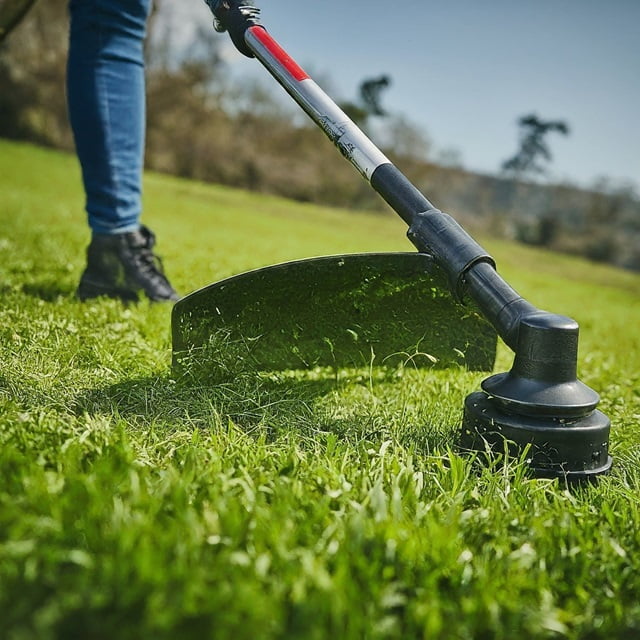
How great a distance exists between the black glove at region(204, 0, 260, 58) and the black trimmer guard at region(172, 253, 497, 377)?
95 cm

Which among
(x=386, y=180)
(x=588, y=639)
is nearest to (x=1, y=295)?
(x=386, y=180)

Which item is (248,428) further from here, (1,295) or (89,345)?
(1,295)

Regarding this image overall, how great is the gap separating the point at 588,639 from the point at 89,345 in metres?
1.84

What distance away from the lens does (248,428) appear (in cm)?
189

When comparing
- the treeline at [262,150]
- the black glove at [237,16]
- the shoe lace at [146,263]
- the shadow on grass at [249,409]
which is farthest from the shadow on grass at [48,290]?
the treeline at [262,150]

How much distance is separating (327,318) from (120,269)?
1.46 m

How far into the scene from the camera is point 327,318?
214cm

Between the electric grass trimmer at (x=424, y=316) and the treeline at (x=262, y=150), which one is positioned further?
the treeline at (x=262, y=150)

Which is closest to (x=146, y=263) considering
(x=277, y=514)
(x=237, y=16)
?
(x=237, y=16)

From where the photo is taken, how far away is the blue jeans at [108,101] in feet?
9.82

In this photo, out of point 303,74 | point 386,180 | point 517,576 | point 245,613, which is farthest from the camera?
point 303,74

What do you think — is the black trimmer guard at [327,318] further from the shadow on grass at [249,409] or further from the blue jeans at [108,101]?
the blue jeans at [108,101]

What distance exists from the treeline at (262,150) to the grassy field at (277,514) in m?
26.4

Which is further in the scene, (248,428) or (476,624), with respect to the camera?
(248,428)
